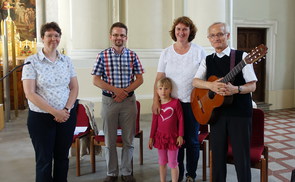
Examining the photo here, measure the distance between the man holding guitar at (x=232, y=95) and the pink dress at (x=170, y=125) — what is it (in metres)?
0.45

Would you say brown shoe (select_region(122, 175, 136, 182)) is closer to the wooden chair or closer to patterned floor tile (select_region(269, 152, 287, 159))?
the wooden chair

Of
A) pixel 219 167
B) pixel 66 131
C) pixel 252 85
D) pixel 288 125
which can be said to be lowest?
pixel 288 125

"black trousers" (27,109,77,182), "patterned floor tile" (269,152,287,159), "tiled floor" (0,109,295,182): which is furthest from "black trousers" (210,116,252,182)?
"patterned floor tile" (269,152,287,159)

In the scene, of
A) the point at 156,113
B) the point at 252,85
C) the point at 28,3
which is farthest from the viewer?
the point at 28,3

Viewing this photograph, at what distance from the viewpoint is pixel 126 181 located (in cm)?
347

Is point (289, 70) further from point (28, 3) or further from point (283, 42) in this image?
point (28, 3)

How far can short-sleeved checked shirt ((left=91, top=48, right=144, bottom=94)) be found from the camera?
10.7 ft

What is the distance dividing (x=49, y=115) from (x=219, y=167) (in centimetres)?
149

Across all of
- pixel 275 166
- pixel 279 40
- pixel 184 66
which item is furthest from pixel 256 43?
pixel 184 66

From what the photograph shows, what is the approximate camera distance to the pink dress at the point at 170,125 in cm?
308

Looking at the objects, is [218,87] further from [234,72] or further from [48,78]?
[48,78]

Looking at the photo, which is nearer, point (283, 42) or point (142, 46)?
point (142, 46)

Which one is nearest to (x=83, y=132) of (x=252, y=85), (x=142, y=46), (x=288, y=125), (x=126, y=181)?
(x=126, y=181)

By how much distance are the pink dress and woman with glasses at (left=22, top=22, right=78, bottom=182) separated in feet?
2.77
